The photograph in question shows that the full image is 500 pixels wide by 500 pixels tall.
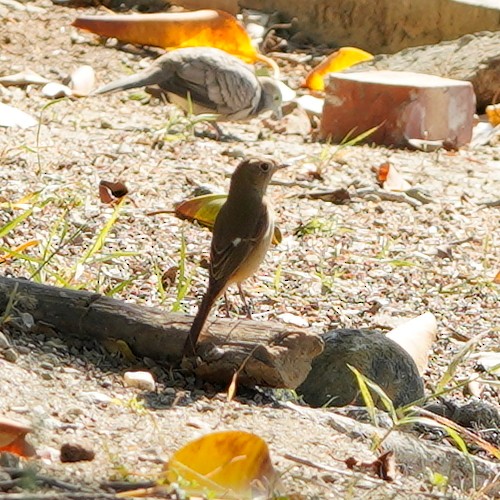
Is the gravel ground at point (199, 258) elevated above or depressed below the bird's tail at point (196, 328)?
below

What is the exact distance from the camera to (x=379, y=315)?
522cm

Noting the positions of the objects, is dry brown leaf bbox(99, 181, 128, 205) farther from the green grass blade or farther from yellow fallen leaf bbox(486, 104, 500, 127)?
yellow fallen leaf bbox(486, 104, 500, 127)

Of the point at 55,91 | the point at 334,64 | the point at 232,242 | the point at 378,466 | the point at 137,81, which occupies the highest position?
the point at 232,242

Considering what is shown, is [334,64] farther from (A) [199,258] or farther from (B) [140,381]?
(B) [140,381]

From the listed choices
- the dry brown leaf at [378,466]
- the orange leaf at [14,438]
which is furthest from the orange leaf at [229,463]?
the dry brown leaf at [378,466]

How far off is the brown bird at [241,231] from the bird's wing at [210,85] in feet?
13.9

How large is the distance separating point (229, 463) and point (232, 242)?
1.33 metres

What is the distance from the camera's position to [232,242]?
13.9ft

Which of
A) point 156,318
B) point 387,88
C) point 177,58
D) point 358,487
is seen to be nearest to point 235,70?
point 177,58

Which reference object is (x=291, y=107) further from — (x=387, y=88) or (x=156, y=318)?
(x=156, y=318)

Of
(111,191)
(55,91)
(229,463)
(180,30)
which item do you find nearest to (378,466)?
(229,463)

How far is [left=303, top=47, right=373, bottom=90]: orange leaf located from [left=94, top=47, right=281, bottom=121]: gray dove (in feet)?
2.16

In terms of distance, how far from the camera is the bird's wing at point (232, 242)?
4.18m

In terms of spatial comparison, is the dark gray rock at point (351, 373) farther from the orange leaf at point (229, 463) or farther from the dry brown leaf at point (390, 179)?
the dry brown leaf at point (390, 179)
